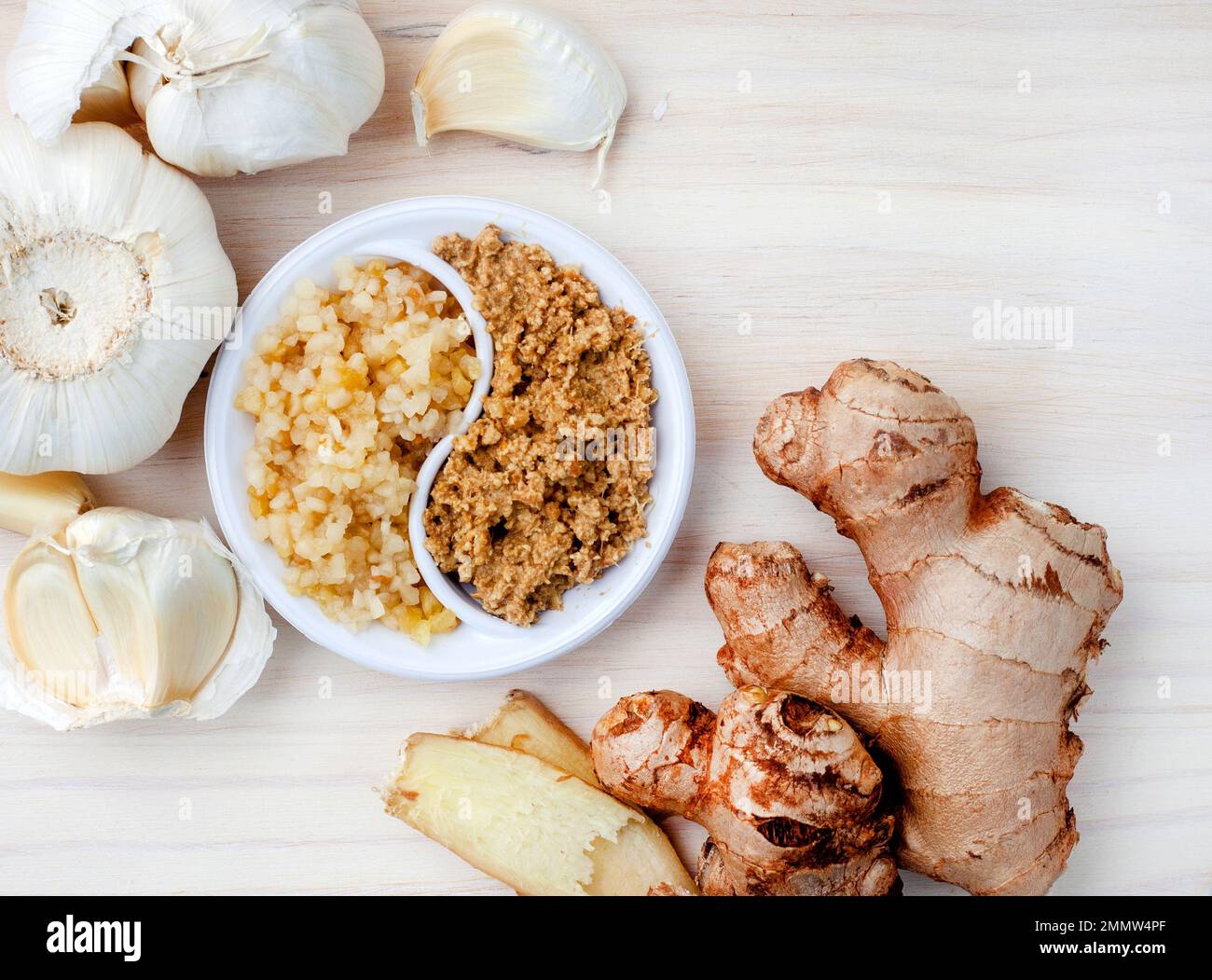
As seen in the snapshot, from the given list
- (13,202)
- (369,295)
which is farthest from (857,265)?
(13,202)

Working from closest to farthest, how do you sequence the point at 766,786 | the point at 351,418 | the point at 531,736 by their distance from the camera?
the point at 766,786 < the point at 351,418 < the point at 531,736

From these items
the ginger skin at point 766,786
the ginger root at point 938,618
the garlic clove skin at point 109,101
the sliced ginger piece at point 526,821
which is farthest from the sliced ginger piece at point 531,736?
the garlic clove skin at point 109,101

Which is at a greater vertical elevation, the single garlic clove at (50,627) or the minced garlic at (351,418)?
A: the minced garlic at (351,418)

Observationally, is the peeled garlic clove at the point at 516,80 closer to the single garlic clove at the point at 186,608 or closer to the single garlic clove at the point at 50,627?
the single garlic clove at the point at 186,608

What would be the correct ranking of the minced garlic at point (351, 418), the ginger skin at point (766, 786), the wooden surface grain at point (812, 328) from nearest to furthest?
the ginger skin at point (766, 786) < the minced garlic at point (351, 418) < the wooden surface grain at point (812, 328)

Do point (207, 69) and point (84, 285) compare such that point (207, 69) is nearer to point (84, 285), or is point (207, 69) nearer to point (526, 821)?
point (84, 285)

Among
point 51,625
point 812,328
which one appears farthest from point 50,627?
point 812,328

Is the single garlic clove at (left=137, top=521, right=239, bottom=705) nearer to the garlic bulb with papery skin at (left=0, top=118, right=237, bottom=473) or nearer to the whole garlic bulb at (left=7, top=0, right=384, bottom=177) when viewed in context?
the garlic bulb with papery skin at (left=0, top=118, right=237, bottom=473)
